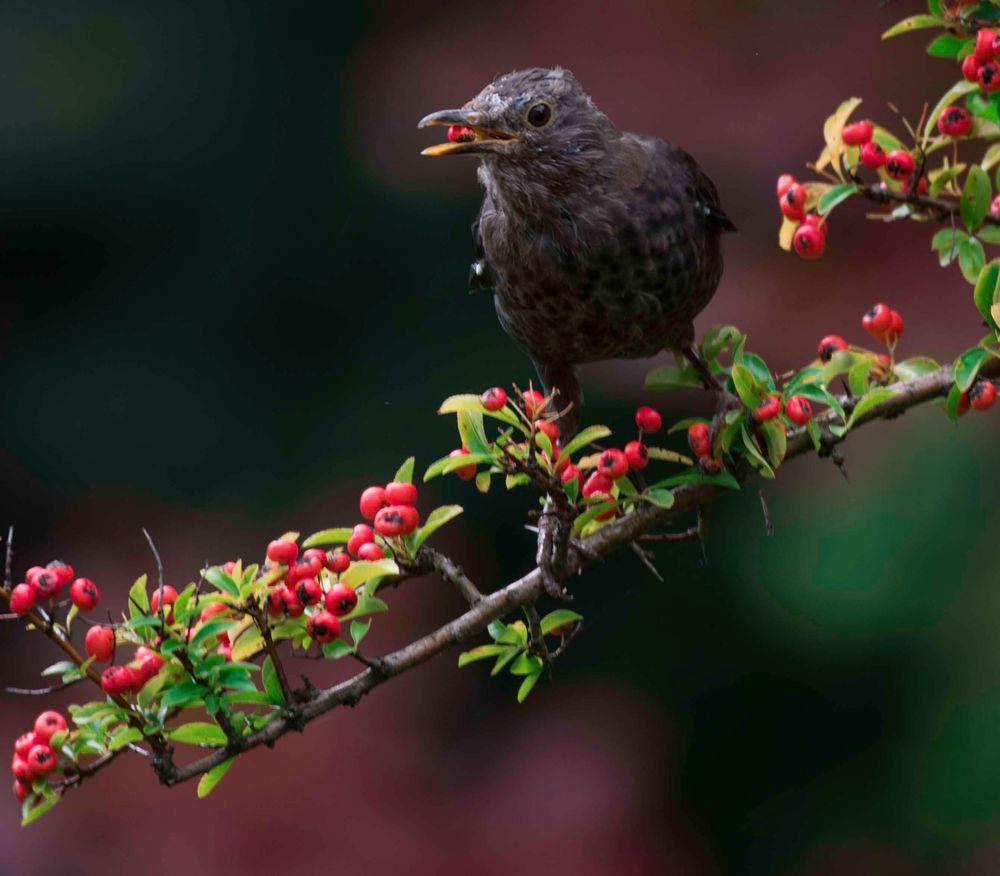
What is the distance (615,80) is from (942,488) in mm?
1020

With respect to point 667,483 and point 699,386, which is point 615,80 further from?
point 667,483

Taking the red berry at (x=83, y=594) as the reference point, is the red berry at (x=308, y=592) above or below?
below

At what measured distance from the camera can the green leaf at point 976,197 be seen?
147cm

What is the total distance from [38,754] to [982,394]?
1027 mm

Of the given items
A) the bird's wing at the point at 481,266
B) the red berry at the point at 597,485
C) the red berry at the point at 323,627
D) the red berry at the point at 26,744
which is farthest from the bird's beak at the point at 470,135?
the red berry at the point at 26,744

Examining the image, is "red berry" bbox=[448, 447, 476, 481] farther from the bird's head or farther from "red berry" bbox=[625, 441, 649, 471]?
the bird's head

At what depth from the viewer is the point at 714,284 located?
170 centimetres

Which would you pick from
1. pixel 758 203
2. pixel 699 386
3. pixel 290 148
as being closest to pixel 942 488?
pixel 758 203

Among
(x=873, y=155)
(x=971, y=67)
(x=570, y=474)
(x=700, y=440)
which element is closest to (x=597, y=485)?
(x=570, y=474)

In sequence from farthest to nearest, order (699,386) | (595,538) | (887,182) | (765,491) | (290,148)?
(290,148)
(765,491)
(699,386)
(887,182)
(595,538)

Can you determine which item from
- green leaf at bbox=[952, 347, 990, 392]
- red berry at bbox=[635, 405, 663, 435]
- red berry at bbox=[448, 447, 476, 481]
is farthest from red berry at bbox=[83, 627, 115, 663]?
green leaf at bbox=[952, 347, 990, 392]

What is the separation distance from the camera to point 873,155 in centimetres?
145

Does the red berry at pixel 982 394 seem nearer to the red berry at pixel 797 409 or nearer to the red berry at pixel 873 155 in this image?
the red berry at pixel 797 409

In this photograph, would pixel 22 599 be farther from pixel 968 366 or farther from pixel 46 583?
pixel 968 366
